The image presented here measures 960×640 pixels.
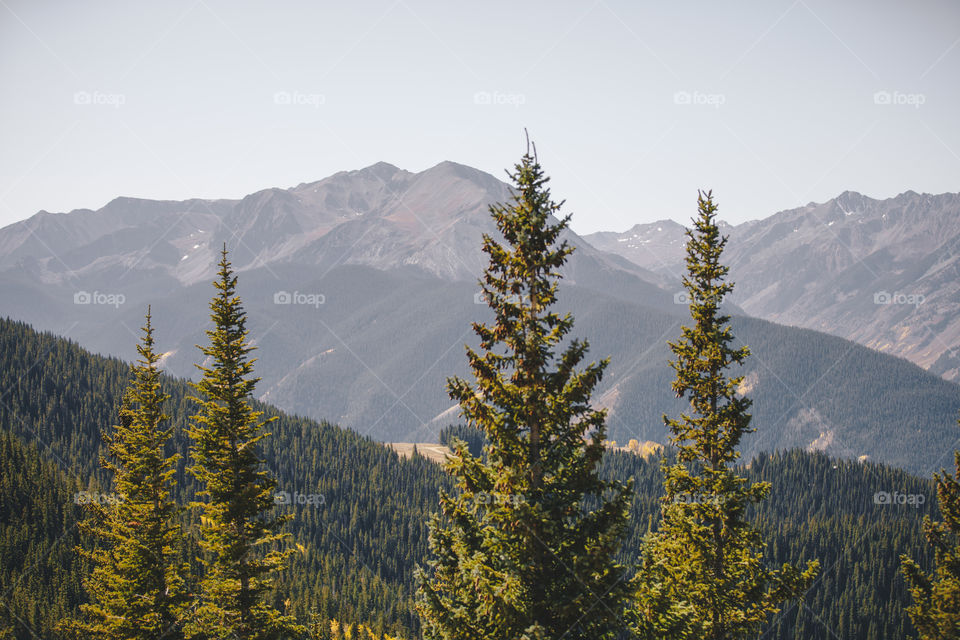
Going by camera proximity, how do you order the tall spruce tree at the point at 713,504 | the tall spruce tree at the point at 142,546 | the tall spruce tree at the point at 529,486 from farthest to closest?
the tall spruce tree at the point at 142,546 → the tall spruce tree at the point at 713,504 → the tall spruce tree at the point at 529,486

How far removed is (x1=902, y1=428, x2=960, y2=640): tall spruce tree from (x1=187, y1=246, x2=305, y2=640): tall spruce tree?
27205mm

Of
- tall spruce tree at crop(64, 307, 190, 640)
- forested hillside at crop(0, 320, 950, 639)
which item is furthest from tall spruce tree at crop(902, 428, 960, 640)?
forested hillside at crop(0, 320, 950, 639)

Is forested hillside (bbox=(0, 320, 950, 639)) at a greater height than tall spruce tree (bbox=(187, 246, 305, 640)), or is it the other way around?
tall spruce tree (bbox=(187, 246, 305, 640))

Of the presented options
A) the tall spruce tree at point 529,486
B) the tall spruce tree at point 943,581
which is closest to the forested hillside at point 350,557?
the tall spruce tree at point 943,581

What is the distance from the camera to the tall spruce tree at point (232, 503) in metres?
28.3

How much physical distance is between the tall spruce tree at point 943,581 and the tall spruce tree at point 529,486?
2110 centimetres

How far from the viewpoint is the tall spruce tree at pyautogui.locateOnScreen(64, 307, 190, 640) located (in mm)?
32156

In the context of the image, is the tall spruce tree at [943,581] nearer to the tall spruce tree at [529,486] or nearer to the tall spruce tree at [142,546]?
the tall spruce tree at [529,486]

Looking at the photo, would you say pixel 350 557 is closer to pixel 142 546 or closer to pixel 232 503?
pixel 142 546

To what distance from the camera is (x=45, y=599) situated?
10156 cm

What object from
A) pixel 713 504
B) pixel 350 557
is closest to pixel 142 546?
pixel 713 504

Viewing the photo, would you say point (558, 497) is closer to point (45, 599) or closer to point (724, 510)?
point (724, 510)

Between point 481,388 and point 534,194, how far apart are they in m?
5.29

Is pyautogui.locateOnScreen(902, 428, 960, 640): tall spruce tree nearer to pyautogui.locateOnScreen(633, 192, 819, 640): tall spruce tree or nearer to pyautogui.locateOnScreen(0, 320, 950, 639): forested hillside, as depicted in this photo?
pyautogui.locateOnScreen(633, 192, 819, 640): tall spruce tree
